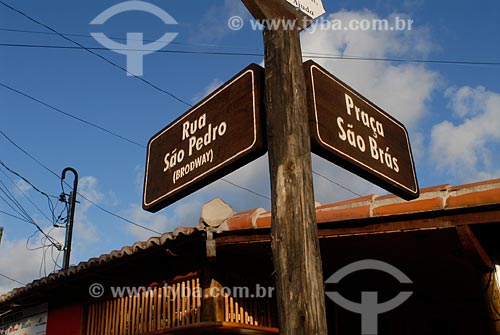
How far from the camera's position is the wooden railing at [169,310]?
22.7 feet

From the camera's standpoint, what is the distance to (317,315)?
240 centimetres

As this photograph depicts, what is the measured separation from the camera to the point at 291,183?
266cm

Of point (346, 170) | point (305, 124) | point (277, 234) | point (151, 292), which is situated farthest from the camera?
point (151, 292)

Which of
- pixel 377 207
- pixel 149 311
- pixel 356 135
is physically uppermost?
pixel 377 207

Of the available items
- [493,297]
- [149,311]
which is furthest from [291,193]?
[149,311]

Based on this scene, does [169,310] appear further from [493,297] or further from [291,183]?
[291,183]

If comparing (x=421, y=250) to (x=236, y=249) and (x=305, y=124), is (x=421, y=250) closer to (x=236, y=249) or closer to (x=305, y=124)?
(x=236, y=249)

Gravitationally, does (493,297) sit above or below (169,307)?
below

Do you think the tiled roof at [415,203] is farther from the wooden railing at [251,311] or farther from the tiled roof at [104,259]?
the wooden railing at [251,311]

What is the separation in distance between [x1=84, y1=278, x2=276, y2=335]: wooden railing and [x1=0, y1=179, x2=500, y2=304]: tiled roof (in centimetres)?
74

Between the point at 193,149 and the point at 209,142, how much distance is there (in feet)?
0.48

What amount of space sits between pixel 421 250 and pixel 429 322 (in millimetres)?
2755

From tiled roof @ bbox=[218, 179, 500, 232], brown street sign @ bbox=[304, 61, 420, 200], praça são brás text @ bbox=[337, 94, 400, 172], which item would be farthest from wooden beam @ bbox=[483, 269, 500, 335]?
praça são brás text @ bbox=[337, 94, 400, 172]

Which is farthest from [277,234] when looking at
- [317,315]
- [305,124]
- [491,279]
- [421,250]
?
[421,250]
